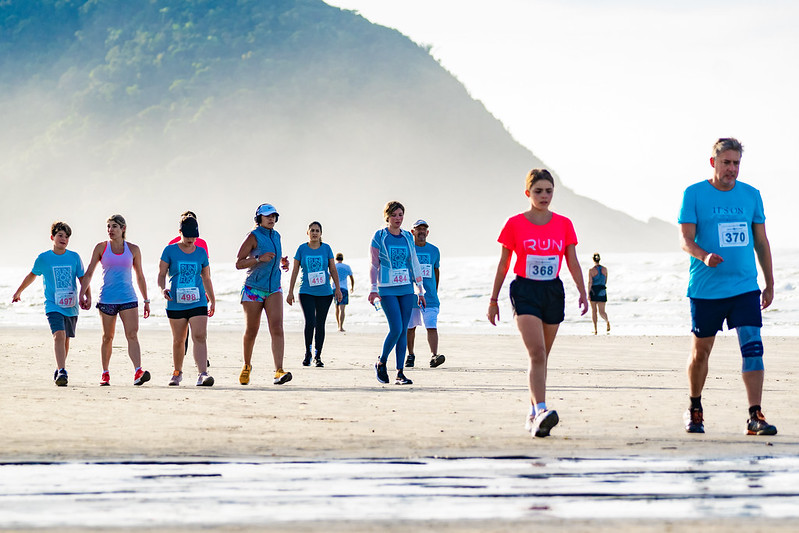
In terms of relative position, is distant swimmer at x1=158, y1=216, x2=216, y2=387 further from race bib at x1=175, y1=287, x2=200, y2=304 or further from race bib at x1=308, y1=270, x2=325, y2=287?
race bib at x1=308, y1=270, x2=325, y2=287

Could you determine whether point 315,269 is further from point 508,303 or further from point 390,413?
point 508,303

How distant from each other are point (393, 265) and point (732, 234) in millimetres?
4603

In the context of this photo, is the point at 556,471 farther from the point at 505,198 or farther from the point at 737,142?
the point at 505,198

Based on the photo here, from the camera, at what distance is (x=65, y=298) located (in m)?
12.0

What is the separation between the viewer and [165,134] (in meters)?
141

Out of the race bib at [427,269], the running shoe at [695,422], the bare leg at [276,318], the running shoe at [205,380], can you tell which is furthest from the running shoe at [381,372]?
the running shoe at [695,422]

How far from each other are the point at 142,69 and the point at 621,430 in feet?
492

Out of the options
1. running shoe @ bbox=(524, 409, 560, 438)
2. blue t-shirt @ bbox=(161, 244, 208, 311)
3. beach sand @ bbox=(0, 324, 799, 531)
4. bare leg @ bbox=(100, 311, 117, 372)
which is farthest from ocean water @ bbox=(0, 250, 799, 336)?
running shoe @ bbox=(524, 409, 560, 438)

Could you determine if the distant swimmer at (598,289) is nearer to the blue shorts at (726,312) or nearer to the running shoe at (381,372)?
the running shoe at (381,372)

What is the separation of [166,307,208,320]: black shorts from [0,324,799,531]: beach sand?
2.37 feet

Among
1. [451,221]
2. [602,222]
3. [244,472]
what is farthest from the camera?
[602,222]

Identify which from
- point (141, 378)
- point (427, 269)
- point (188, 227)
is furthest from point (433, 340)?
point (141, 378)

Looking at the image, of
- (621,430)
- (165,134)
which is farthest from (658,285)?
(165,134)

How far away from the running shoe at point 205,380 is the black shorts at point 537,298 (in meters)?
4.76
